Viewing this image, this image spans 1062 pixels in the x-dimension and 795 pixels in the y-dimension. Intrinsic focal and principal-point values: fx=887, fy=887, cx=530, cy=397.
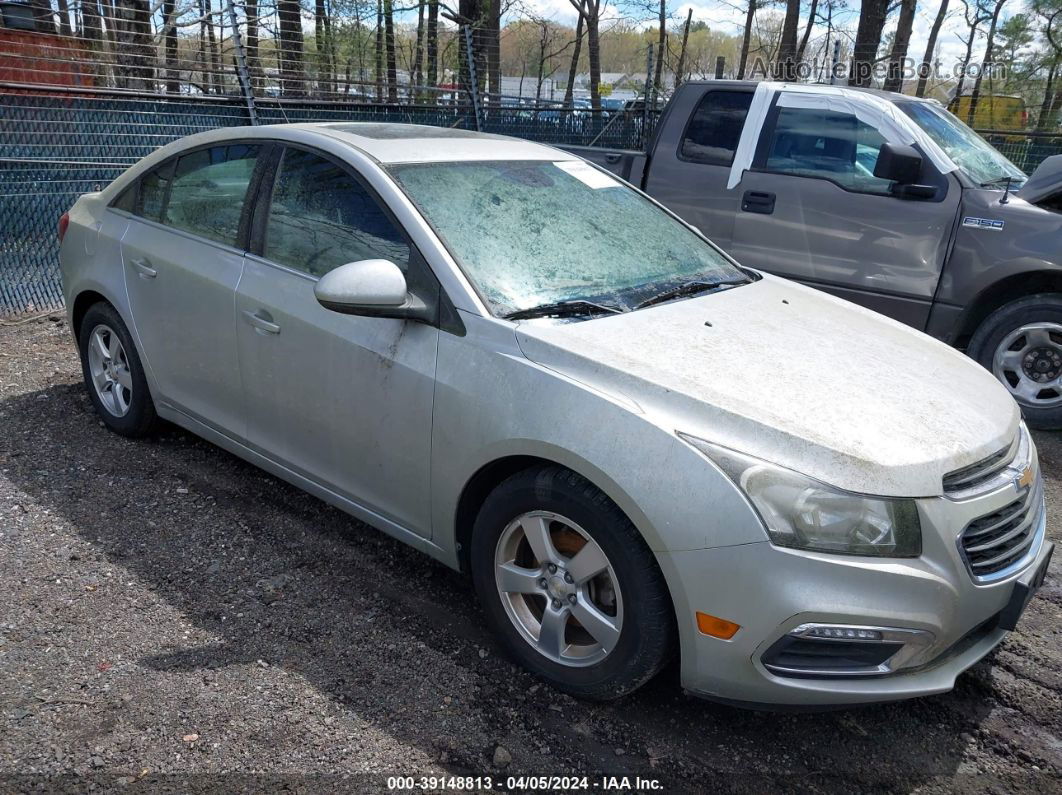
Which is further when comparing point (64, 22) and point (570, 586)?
point (64, 22)

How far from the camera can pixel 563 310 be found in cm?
303

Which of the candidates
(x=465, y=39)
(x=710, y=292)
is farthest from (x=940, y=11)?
(x=710, y=292)

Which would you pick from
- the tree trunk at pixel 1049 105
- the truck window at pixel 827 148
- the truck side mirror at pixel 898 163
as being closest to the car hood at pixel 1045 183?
the truck side mirror at pixel 898 163

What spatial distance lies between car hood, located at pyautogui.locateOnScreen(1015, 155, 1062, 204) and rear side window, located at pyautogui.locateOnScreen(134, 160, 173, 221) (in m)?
5.03

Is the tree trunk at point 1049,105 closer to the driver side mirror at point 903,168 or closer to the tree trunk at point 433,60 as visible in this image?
the tree trunk at point 433,60

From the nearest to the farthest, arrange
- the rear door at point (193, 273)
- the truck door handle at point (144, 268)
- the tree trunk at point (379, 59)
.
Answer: the rear door at point (193, 273)
the truck door handle at point (144, 268)
the tree trunk at point (379, 59)

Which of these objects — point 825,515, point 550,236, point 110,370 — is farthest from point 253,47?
point 825,515

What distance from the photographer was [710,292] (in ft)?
11.6

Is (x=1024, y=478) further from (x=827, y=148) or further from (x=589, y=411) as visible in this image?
(x=827, y=148)

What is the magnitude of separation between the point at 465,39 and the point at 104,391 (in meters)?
7.38

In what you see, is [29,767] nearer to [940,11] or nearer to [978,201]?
[978,201]

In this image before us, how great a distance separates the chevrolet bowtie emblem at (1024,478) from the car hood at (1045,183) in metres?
3.41

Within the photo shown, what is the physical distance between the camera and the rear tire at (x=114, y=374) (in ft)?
14.7

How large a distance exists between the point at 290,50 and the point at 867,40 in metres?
9.74
